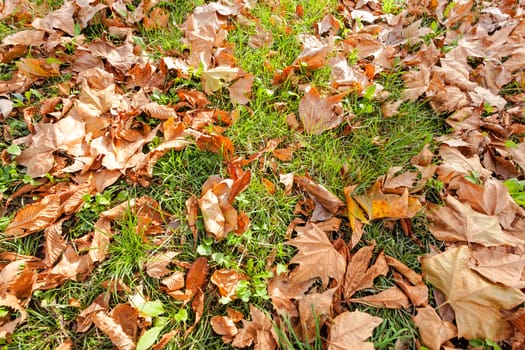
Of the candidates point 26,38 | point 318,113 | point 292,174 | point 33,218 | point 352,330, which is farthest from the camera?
point 26,38

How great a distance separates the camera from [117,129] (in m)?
1.66

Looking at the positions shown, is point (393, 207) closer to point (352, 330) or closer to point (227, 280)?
point (352, 330)

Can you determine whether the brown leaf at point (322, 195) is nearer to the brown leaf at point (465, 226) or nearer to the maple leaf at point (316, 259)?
the maple leaf at point (316, 259)

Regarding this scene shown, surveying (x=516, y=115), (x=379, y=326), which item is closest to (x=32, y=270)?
(x=379, y=326)

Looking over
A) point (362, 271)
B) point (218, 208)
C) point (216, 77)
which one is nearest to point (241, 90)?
point (216, 77)

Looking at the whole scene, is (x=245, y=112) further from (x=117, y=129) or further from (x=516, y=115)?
(x=516, y=115)

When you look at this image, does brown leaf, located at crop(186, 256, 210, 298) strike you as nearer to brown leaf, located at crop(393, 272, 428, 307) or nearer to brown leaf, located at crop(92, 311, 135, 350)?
brown leaf, located at crop(92, 311, 135, 350)

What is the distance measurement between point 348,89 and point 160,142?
111 centimetres

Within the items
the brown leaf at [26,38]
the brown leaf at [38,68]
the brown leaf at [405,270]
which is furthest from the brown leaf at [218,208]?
the brown leaf at [26,38]

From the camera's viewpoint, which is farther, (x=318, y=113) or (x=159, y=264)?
(x=318, y=113)

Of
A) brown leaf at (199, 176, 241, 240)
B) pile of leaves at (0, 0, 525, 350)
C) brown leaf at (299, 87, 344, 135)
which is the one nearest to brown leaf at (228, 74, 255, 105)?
pile of leaves at (0, 0, 525, 350)

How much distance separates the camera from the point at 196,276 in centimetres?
133

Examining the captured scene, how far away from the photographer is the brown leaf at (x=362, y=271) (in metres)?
1.32

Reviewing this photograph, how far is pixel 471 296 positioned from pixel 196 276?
3.44 feet
